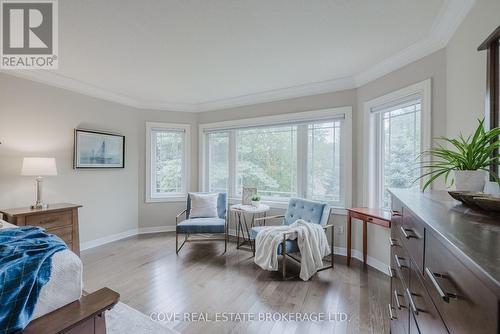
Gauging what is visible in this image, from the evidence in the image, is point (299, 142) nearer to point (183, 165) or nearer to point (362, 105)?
point (362, 105)

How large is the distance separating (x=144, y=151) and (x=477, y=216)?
445 centimetres

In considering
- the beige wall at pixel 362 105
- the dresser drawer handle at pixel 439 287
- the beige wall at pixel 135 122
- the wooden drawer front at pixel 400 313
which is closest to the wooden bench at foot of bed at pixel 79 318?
the dresser drawer handle at pixel 439 287

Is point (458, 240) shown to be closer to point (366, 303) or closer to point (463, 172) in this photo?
point (463, 172)

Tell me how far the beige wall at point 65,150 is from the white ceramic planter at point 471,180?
4.23 meters

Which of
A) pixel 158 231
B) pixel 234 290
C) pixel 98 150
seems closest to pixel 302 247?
pixel 234 290

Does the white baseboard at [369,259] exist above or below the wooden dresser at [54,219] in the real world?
below

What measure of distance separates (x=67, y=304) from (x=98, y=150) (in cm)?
311

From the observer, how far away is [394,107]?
8.79 feet

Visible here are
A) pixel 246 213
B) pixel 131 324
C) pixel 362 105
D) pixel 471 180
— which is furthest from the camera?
pixel 246 213

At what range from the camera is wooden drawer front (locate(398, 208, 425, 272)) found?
0.87 metres

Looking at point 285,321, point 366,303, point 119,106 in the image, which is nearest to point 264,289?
point 285,321

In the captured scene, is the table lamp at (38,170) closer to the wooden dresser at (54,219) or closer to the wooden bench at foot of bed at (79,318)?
the wooden dresser at (54,219)

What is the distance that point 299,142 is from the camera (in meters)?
3.63

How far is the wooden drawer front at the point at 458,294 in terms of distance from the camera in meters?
0.45
